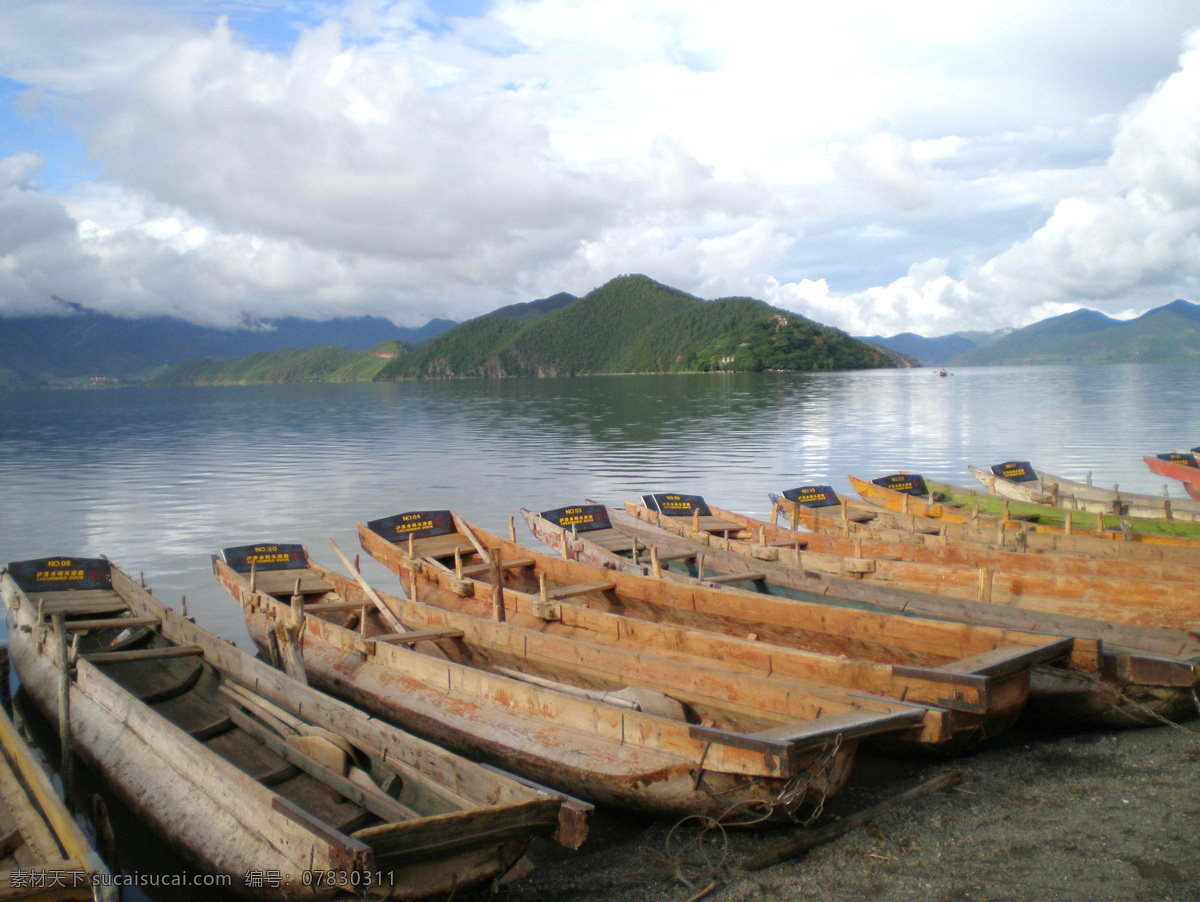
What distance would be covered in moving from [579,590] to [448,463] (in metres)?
22.3

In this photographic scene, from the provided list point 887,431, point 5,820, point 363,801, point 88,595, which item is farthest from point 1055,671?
point 887,431

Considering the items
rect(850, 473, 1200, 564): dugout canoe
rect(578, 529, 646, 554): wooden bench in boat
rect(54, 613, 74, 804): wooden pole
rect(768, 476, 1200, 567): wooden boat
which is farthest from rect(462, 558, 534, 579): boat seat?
rect(850, 473, 1200, 564): dugout canoe

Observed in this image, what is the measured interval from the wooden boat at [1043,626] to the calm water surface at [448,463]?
6.69m

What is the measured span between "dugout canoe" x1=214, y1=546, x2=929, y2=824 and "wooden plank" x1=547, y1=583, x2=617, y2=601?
4.47 feet

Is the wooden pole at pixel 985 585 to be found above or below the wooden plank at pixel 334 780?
above

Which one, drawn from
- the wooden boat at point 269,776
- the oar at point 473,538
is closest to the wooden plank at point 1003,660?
the wooden boat at point 269,776

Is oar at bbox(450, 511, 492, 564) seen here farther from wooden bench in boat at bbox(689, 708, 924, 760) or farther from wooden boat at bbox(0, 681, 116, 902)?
wooden bench in boat at bbox(689, 708, 924, 760)

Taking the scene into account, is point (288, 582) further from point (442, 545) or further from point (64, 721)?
point (64, 721)

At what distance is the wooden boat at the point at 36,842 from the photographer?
13.4ft

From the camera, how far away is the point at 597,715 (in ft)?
19.1

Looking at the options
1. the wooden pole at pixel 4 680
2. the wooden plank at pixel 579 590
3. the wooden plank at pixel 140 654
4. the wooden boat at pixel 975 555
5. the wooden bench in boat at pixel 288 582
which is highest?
the wooden boat at pixel 975 555

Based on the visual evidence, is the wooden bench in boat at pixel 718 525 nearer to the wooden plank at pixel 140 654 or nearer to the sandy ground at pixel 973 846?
the sandy ground at pixel 973 846

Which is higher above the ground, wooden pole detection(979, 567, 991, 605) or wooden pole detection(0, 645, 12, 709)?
wooden pole detection(979, 567, 991, 605)

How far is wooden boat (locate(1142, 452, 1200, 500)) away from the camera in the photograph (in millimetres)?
19109
